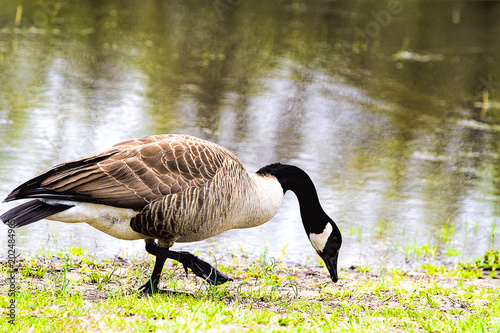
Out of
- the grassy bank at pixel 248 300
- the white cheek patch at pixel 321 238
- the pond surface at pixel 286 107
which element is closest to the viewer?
the grassy bank at pixel 248 300

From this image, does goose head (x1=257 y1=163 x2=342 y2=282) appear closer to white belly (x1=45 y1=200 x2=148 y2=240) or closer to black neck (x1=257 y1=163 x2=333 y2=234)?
black neck (x1=257 y1=163 x2=333 y2=234)

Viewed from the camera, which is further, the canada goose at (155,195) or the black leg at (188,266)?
the black leg at (188,266)

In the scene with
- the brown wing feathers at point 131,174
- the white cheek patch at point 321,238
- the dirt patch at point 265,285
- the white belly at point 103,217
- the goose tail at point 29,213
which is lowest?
the dirt patch at point 265,285

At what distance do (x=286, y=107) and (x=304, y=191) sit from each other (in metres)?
6.65

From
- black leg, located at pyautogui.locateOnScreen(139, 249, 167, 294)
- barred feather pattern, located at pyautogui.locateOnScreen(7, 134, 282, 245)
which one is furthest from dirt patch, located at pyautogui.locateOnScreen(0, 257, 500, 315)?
barred feather pattern, located at pyautogui.locateOnScreen(7, 134, 282, 245)

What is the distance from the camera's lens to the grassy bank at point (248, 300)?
4.09 m

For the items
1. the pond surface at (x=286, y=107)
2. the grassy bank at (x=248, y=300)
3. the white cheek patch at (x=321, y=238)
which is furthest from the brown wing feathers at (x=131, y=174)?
the pond surface at (x=286, y=107)

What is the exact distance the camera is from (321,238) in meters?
5.56

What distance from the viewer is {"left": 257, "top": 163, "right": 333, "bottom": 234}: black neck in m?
5.55

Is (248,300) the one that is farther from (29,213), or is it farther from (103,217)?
(29,213)

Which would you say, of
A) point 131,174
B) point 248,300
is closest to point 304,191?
point 248,300

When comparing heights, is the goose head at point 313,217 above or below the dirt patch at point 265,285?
above

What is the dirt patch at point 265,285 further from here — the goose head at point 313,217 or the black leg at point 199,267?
the goose head at point 313,217

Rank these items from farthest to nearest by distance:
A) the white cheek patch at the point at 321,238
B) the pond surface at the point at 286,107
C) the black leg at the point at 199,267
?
the pond surface at the point at 286,107
the white cheek patch at the point at 321,238
the black leg at the point at 199,267
